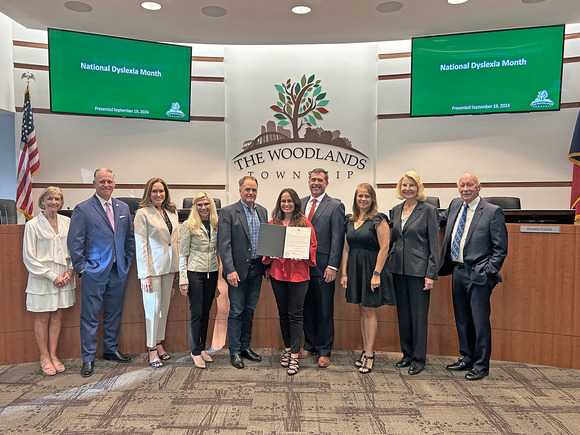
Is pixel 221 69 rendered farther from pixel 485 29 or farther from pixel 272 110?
pixel 485 29

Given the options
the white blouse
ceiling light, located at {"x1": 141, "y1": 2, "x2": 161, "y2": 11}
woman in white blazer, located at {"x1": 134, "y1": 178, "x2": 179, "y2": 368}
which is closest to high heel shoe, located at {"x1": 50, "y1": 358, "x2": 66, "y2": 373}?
the white blouse

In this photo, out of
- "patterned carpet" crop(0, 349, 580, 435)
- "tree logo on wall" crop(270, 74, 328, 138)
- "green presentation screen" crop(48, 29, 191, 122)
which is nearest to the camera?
"patterned carpet" crop(0, 349, 580, 435)

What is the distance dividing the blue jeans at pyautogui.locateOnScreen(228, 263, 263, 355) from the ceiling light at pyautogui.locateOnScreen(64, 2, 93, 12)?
3.85 metres

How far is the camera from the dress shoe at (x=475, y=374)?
136 inches

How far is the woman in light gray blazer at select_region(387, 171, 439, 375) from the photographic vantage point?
3.53 metres

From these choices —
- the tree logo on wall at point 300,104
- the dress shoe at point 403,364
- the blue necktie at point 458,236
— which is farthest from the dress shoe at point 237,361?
the tree logo on wall at point 300,104

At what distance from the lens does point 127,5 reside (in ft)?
16.6

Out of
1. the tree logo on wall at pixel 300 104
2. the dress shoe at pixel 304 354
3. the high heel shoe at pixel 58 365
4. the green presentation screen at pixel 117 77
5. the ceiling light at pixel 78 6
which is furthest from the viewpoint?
the tree logo on wall at pixel 300 104

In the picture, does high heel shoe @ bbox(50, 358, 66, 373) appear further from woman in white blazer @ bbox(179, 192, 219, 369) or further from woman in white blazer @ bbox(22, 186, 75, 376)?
woman in white blazer @ bbox(179, 192, 219, 369)

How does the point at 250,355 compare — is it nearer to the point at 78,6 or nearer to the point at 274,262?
the point at 274,262

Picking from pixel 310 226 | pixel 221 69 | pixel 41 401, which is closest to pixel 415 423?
pixel 310 226

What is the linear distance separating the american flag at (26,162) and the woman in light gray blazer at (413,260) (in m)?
4.78

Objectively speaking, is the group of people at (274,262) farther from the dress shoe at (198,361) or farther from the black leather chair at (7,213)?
the black leather chair at (7,213)

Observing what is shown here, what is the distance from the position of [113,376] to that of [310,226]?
2048 millimetres
